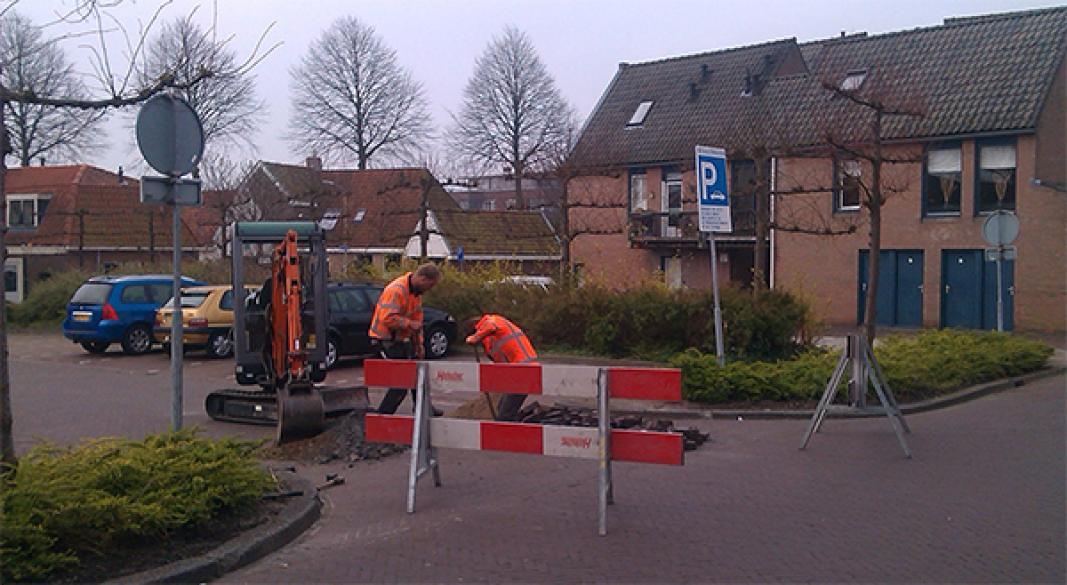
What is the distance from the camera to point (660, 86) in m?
37.8

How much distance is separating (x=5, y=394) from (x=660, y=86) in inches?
1300

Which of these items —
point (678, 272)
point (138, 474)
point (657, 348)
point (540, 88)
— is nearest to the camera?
point (138, 474)

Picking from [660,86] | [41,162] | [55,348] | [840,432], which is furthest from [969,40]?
[41,162]

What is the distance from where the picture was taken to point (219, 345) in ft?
69.0

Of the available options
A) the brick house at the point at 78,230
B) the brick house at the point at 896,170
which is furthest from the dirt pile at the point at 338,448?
the brick house at the point at 78,230

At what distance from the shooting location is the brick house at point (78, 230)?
41531mm

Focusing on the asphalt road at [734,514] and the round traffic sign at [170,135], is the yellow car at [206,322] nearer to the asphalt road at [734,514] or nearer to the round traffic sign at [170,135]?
the asphalt road at [734,514]

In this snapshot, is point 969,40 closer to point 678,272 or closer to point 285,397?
point 678,272

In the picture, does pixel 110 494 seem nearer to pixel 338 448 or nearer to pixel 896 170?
pixel 338 448

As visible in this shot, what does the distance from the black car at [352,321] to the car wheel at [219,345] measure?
2994 mm

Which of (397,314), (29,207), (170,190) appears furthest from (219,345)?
(29,207)

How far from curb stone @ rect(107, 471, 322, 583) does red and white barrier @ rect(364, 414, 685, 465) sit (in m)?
0.83

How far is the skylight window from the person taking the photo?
3700 centimetres

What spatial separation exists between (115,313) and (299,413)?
13.5 metres
